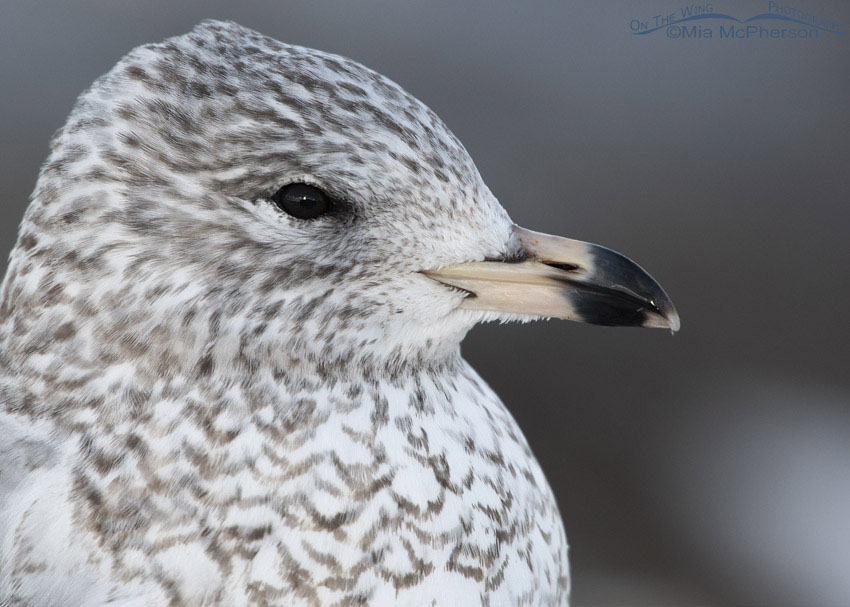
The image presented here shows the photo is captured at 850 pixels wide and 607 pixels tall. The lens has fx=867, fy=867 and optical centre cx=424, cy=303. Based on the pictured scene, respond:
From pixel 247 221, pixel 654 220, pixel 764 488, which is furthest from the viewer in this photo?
pixel 654 220

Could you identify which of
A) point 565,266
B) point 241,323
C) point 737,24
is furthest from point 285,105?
point 737,24

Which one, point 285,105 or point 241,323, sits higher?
point 285,105

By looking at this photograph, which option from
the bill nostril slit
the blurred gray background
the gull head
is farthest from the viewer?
the blurred gray background

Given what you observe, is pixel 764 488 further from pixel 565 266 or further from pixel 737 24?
pixel 565 266

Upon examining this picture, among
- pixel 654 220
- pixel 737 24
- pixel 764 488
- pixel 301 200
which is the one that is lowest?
pixel 764 488

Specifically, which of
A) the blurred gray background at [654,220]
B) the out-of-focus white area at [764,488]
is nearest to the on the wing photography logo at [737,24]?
the blurred gray background at [654,220]

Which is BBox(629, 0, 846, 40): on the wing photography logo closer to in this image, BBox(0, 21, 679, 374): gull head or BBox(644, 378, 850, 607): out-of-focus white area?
BBox(644, 378, 850, 607): out-of-focus white area

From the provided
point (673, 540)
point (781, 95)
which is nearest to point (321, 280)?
point (673, 540)

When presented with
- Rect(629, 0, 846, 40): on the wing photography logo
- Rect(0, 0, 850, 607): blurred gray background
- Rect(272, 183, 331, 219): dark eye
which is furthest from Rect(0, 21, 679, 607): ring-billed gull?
Rect(629, 0, 846, 40): on the wing photography logo
